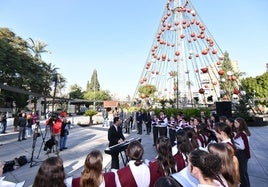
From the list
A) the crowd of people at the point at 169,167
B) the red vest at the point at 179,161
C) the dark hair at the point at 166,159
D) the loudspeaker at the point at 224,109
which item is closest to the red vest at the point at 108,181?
the crowd of people at the point at 169,167

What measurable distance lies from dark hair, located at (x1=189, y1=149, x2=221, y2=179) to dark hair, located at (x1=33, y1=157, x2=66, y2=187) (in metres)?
1.40

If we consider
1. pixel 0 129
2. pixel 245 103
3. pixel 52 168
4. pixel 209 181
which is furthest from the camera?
pixel 245 103

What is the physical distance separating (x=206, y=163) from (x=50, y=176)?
5.27 feet

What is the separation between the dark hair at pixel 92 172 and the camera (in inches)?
107

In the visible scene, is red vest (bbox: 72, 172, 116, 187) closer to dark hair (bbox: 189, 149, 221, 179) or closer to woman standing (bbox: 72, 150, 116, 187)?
woman standing (bbox: 72, 150, 116, 187)

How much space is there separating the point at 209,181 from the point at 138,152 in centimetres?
123

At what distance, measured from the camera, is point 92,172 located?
2.76 m

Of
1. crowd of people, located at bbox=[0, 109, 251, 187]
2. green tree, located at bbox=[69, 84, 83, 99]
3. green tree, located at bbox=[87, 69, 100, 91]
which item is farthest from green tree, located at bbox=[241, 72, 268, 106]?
green tree, located at bbox=[87, 69, 100, 91]

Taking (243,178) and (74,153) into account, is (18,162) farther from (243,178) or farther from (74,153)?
(243,178)

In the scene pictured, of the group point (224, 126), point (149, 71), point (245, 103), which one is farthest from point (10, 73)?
point (224, 126)

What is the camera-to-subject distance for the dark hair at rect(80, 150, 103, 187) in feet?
8.95

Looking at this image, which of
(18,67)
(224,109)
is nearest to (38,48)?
(18,67)

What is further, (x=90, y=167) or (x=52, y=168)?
(x=90, y=167)

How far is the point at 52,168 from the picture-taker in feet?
7.66
